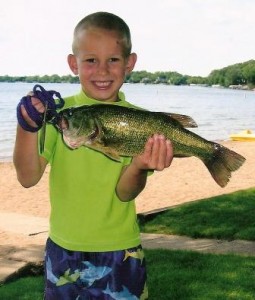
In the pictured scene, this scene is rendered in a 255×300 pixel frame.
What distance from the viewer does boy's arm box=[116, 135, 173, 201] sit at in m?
2.96

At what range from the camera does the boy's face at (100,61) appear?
3242mm

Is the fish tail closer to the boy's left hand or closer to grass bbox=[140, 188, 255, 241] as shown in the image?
the boy's left hand

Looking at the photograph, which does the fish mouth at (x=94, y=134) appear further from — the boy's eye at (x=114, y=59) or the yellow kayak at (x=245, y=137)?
the yellow kayak at (x=245, y=137)

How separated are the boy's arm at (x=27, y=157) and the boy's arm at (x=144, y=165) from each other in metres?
0.51

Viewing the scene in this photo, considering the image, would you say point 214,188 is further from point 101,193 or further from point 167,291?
point 101,193

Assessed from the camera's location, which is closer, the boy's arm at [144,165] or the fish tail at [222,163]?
the boy's arm at [144,165]

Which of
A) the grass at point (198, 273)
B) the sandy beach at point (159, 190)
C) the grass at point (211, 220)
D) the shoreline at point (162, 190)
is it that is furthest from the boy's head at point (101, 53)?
the shoreline at point (162, 190)

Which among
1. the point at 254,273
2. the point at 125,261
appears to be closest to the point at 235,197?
the point at 254,273

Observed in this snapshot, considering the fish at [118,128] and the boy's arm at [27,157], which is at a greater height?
the fish at [118,128]

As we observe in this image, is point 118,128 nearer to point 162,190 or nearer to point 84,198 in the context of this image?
point 84,198

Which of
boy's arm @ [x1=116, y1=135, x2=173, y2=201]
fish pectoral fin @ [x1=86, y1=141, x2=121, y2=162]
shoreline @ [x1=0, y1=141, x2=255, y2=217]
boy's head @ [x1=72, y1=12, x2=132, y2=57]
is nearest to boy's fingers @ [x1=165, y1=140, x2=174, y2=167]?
boy's arm @ [x1=116, y1=135, x2=173, y2=201]

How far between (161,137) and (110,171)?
1.69 feet

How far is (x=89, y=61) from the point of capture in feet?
10.7

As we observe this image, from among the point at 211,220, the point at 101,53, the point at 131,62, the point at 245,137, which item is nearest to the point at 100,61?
the point at 101,53
